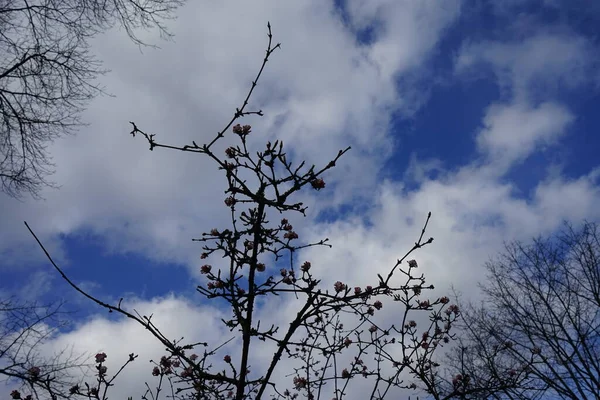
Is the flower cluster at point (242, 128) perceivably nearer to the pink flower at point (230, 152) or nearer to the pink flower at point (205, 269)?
the pink flower at point (230, 152)

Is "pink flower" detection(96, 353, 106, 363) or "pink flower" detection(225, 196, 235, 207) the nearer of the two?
"pink flower" detection(225, 196, 235, 207)

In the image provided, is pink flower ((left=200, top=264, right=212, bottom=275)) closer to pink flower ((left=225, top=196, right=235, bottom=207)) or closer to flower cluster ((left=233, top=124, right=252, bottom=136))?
pink flower ((left=225, top=196, right=235, bottom=207))

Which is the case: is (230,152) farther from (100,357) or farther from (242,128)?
(100,357)

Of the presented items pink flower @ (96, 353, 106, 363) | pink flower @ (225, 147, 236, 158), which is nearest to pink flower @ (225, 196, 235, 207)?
pink flower @ (225, 147, 236, 158)

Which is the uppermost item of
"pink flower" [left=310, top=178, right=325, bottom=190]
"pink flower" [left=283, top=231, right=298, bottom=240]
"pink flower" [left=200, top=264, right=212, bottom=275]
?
"pink flower" [left=310, top=178, right=325, bottom=190]

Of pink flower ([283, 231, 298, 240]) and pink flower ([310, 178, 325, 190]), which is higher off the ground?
pink flower ([310, 178, 325, 190])

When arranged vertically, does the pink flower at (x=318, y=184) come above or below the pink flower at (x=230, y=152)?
below

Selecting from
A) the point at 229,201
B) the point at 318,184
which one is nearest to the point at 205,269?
the point at 229,201

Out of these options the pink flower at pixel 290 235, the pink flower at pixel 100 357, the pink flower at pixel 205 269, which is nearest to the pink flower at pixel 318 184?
the pink flower at pixel 290 235

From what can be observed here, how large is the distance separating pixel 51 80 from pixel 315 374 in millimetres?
6293

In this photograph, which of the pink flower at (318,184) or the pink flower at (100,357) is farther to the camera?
the pink flower at (100,357)

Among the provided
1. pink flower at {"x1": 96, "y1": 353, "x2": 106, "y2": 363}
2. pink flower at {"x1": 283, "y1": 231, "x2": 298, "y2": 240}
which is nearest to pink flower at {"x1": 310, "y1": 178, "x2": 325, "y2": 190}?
pink flower at {"x1": 283, "y1": 231, "x2": 298, "y2": 240}

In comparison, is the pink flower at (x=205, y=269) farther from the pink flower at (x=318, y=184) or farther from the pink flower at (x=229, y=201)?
the pink flower at (x=318, y=184)

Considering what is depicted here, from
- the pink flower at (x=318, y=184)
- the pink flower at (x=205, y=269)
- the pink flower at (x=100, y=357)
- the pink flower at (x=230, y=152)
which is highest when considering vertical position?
the pink flower at (x=230, y=152)
